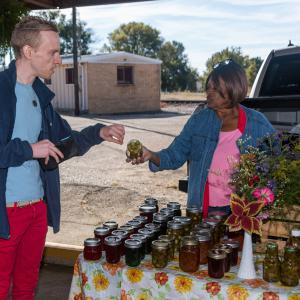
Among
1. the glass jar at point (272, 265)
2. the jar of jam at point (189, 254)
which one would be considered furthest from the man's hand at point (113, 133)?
the glass jar at point (272, 265)

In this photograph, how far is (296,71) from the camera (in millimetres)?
6301

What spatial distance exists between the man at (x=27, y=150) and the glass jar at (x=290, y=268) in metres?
1.15

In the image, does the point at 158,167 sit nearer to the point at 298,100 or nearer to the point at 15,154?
the point at 15,154

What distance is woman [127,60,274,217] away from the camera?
3.20 m

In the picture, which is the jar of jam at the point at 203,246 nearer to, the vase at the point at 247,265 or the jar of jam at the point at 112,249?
the vase at the point at 247,265

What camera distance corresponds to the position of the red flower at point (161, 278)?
2347mm

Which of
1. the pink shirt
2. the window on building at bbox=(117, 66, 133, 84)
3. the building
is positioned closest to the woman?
the pink shirt

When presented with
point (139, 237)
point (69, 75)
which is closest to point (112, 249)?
point (139, 237)

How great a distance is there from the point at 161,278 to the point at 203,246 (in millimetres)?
248

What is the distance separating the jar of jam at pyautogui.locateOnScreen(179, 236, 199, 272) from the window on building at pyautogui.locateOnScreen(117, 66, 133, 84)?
2718 centimetres

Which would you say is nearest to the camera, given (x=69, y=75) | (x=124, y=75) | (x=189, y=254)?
(x=189, y=254)

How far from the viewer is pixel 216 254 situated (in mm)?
2285

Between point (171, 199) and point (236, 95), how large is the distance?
15.9 feet

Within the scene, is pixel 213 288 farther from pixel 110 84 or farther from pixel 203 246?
pixel 110 84
